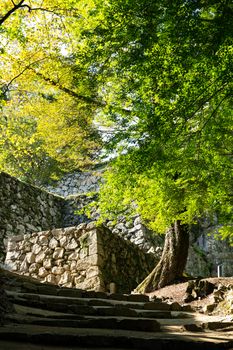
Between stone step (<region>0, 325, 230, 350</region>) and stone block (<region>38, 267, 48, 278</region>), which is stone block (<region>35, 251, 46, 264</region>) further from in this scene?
stone step (<region>0, 325, 230, 350</region>)

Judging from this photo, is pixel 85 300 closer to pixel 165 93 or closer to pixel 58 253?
pixel 165 93

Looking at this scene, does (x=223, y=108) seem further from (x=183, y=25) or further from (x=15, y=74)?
(x=15, y=74)

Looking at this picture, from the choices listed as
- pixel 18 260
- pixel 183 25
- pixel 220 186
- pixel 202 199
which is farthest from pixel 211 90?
pixel 18 260

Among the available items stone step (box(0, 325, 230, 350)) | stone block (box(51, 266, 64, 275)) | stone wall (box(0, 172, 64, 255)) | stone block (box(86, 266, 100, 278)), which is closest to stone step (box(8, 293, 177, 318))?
stone step (box(0, 325, 230, 350))

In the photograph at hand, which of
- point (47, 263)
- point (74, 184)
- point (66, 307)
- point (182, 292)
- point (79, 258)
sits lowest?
point (66, 307)

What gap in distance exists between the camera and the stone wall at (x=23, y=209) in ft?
43.5

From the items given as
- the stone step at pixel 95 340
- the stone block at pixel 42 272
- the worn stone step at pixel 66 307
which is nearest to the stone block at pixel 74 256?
the stone block at pixel 42 272

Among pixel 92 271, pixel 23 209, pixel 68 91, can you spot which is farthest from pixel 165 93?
pixel 23 209

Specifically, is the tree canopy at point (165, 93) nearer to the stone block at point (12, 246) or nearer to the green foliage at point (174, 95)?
the green foliage at point (174, 95)

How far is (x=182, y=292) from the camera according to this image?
8.70 m

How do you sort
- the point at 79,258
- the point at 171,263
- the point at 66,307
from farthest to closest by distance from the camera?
the point at 79,258 → the point at 171,263 → the point at 66,307

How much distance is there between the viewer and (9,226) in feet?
43.1

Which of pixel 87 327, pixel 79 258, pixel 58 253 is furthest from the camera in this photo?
pixel 58 253

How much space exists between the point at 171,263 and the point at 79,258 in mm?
2313
